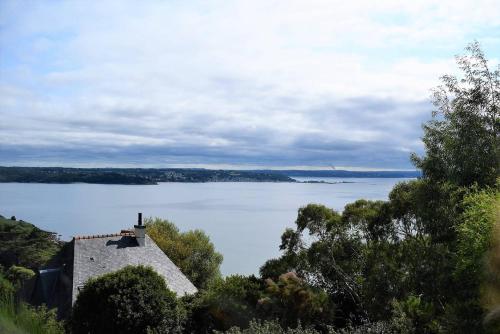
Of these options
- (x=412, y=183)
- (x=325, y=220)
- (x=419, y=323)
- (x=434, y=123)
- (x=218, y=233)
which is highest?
(x=434, y=123)

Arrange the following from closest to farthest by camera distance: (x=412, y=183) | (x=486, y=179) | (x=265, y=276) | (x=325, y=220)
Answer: (x=486, y=179)
(x=412, y=183)
(x=325, y=220)
(x=265, y=276)

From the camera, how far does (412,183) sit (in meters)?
19.1

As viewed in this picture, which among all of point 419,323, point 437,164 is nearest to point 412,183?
point 437,164

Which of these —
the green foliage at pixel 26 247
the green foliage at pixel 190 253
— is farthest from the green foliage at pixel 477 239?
the green foliage at pixel 26 247

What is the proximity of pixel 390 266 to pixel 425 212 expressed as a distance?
2.20 meters

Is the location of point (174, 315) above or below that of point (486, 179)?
below

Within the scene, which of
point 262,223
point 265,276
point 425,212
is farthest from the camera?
point 262,223

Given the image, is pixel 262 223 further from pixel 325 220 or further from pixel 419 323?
pixel 419 323

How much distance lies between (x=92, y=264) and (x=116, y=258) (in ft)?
4.51

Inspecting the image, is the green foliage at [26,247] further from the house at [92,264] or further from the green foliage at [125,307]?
the green foliage at [125,307]

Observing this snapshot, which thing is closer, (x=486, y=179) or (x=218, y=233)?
(x=486, y=179)

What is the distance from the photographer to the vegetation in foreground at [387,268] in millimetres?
11000

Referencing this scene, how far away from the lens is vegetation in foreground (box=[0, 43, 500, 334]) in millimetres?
11000

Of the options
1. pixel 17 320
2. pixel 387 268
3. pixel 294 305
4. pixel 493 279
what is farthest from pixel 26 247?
pixel 17 320
